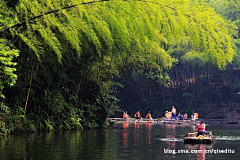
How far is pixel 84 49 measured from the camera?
88.1 ft

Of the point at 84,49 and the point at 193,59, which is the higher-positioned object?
the point at 193,59

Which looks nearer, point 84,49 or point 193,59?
point 84,49

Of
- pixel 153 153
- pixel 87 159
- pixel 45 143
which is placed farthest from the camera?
pixel 45 143

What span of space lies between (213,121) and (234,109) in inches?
155

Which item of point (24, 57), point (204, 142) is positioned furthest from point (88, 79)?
point (204, 142)

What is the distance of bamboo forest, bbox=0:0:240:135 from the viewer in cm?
1647

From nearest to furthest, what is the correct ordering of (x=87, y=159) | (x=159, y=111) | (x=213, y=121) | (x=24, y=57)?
(x=87, y=159)
(x=24, y=57)
(x=213, y=121)
(x=159, y=111)

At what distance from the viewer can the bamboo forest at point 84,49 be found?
16.5 m

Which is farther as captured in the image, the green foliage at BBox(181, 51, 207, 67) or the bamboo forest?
the green foliage at BBox(181, 51, 207, 67)

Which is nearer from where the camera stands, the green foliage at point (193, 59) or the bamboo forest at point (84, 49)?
the bamboo forest at point (84, 49)

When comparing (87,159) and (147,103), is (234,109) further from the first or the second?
(87,159)

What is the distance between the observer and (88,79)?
32.1 m

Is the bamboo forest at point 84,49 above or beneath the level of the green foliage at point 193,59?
beneath

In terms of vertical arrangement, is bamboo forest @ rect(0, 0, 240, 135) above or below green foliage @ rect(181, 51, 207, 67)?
below
